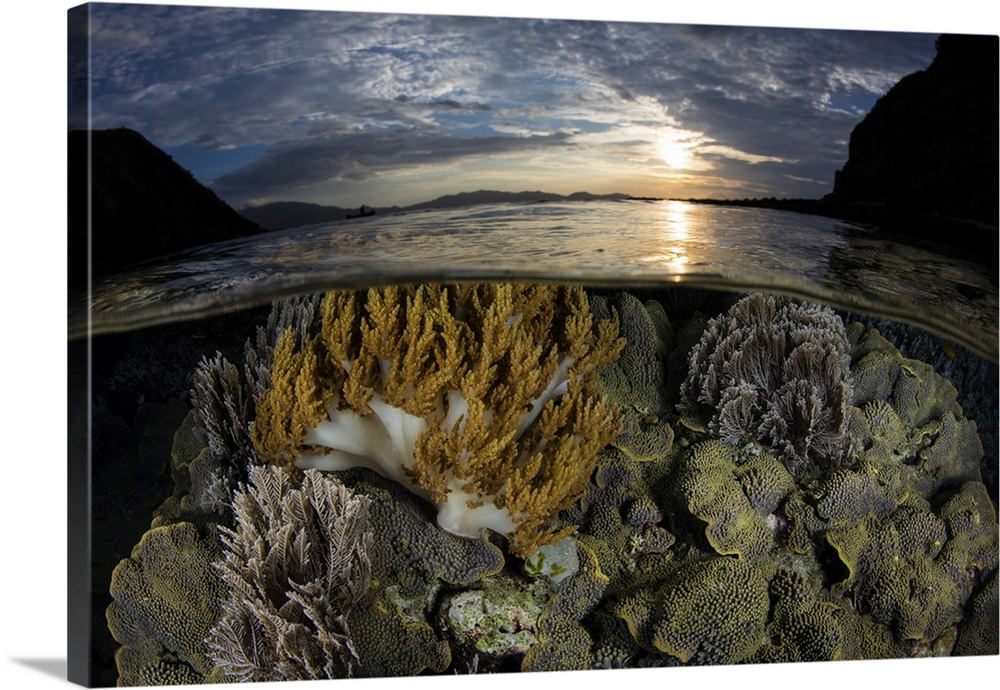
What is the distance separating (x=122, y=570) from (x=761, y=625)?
2722 millimetres

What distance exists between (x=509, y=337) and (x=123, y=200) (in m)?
1.63

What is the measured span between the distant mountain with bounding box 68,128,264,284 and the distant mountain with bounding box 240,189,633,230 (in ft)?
0.89

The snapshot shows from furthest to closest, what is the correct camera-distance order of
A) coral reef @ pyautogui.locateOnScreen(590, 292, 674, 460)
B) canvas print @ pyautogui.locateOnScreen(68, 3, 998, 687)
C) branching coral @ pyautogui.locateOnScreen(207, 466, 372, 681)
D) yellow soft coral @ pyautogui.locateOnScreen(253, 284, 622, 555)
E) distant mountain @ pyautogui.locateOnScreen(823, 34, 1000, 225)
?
coral reef @ pyautogui.locateOnScreen(590, 292, 674, 460), distant mountain @ pyautogui.locateOnScreen(823, 34, 1000, 225), yellow soft coral @ pyautogui.locateOnScreen(253, 284, 622, 555), branching coral @ pyautogui.locateOnScreen(207, 466, 372, 681), canvas print @ pyautogui.locateOnScreen(68, 3, 998, 687)

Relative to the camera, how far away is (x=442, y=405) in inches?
168

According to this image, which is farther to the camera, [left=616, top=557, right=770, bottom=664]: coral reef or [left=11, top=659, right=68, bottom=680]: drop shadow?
[left=616, top=557, right=770, bottom=664]: coral reef

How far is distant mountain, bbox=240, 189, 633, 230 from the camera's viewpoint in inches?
154

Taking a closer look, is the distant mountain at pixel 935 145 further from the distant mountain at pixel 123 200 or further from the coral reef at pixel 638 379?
the distant mountain at pixel 123 200

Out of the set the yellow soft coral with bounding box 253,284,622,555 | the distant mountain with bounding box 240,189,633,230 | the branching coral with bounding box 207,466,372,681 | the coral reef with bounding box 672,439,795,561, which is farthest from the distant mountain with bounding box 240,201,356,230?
the coral reef with bounding box 672,439,795,561

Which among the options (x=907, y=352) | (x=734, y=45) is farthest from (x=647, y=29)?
(x=907, y=352)

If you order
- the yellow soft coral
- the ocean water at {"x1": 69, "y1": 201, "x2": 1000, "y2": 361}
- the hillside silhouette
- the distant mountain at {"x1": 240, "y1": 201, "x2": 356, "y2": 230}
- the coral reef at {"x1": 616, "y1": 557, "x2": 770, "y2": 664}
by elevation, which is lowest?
the coral reef at {"x1": 616, "y1": 557, "x2": 770, "y2": 664}

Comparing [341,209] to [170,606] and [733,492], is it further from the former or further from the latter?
[733,492]

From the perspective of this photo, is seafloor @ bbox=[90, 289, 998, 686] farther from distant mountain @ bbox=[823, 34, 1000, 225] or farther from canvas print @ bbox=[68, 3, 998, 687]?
distant mountain @ bbox=[823, 34, 1000, 225]

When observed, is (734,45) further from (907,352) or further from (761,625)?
(761,625)

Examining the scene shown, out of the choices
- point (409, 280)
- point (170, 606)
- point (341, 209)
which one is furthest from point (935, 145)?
point (170, 606)
